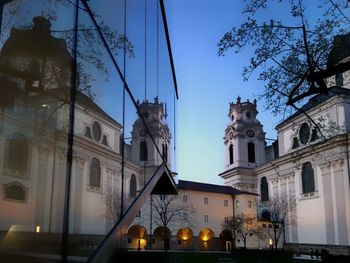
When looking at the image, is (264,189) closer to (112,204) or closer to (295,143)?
(295,143)

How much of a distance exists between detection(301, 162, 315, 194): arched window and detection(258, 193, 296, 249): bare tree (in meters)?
3.29

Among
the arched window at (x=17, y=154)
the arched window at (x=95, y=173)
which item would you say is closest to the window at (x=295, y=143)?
the arched window at (x=95, y=173)

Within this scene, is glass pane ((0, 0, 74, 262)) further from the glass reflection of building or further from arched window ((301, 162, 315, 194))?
arched window ((301, 162, 315, 194))

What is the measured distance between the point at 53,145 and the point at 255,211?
239 feet

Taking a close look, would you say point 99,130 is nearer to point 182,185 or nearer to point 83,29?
point 83,29

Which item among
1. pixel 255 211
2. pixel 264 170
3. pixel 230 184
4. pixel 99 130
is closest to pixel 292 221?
pixel 255 211

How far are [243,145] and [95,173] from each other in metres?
81.1

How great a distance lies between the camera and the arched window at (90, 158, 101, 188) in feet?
16.1

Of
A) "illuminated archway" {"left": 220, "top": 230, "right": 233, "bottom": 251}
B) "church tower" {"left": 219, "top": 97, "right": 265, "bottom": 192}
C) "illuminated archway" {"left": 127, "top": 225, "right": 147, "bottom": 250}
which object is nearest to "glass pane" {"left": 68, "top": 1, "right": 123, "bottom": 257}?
"illuminated archway" {"left": 127, "top": 225, "right": 147, "bottom": 250}

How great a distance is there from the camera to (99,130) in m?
5.38

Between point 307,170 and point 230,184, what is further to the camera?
point 230,184

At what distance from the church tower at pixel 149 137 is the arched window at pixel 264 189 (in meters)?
63.1

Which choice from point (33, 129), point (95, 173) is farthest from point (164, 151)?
point (33, 129)

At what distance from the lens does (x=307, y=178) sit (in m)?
61.2
